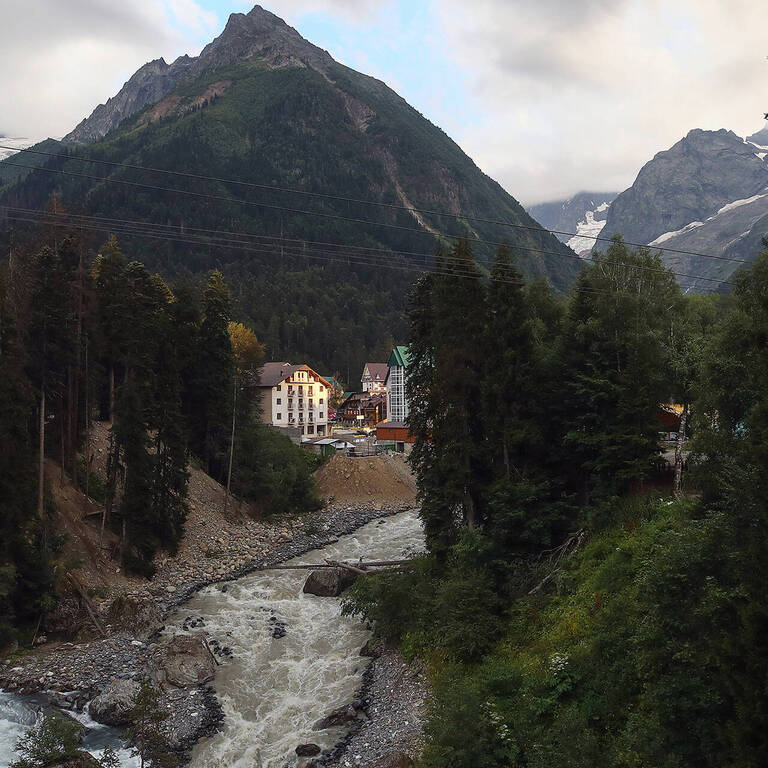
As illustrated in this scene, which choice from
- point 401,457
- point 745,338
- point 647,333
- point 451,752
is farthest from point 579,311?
point 401,457

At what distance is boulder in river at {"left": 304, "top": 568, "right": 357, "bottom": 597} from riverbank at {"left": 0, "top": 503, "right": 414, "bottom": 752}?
505cm

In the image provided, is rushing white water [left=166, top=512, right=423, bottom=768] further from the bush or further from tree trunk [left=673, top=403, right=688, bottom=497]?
the bush

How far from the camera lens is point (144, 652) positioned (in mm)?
23438

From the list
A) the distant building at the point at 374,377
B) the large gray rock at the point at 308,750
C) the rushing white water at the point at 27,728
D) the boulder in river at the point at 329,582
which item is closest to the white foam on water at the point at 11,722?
the rushing white water at the point at 27,728

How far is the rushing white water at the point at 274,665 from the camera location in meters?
17.7

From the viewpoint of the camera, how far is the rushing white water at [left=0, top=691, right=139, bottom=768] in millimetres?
16656

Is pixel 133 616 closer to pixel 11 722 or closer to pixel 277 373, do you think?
pixel 11 722

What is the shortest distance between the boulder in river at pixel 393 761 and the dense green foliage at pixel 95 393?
15016mm

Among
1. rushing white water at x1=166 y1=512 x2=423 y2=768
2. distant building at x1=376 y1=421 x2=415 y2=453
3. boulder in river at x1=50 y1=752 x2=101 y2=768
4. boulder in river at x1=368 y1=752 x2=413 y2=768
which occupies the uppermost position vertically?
distant building at x1=376 y1=421 x2=415 y2=453

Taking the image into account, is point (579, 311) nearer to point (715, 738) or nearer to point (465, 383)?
point (465, 383)

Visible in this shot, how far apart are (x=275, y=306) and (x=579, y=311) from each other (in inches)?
4575

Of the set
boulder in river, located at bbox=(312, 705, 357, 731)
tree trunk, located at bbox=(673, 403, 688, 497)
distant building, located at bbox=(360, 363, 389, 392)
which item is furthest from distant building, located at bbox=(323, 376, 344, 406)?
boulder in river, located at bbox=(312, 705, 357, 731)

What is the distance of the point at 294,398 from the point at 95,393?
5218 cm

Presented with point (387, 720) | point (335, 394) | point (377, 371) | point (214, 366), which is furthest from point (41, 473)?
point (377, 371)
